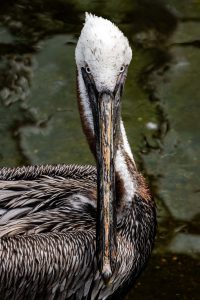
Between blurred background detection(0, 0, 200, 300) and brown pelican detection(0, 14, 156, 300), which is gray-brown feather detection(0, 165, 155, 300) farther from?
blurred background detection(0, 0, 200, 300)

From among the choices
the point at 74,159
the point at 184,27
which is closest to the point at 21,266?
the point at 74,159

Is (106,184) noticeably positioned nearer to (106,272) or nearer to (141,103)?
(106,272)

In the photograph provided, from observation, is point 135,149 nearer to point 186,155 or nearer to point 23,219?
point 186,155

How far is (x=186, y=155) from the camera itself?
618 centimetres

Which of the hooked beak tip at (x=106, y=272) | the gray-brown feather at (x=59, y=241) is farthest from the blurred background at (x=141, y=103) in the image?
the hooked beak tip at (x=106, y=272)

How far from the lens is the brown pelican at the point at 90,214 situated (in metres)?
4.39

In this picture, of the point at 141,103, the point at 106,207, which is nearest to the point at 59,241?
the point at 106,207

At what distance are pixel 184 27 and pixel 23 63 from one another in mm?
1297

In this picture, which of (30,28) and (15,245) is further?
(30,28)

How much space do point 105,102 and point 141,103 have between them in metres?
2.20

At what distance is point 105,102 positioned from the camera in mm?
4414

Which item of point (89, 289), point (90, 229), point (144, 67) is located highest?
point (144, 67)

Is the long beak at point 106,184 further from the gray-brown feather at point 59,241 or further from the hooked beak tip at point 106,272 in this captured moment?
the gray-brown feather at point 59,241

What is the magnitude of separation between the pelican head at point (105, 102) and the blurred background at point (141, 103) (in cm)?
103
